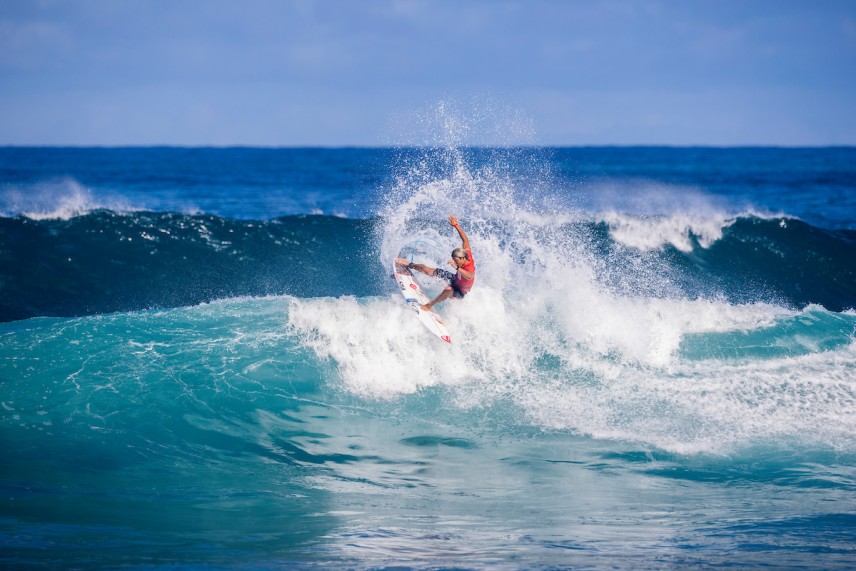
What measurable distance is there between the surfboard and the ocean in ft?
0.78

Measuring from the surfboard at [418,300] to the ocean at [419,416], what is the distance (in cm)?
24

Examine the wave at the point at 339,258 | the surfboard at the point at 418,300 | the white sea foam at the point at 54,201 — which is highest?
the white sea foam at the point at 54,201

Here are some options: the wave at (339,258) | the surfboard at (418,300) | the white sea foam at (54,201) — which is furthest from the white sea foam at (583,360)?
the white sea foam at (54,201)

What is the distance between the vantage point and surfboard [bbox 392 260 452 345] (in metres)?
11.1

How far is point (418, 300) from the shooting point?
37.9 feet

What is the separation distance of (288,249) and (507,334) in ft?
30.6

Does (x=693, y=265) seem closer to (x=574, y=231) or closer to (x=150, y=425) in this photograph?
(x=574, y=231)

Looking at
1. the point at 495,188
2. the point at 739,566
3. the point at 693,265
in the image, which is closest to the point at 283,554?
the point at 739,566

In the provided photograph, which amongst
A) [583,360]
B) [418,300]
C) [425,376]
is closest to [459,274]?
[418,300]

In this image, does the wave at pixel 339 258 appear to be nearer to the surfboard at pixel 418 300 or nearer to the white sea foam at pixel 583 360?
the white sea foam at pixel 583 360

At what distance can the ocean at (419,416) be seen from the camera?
6.79 meters

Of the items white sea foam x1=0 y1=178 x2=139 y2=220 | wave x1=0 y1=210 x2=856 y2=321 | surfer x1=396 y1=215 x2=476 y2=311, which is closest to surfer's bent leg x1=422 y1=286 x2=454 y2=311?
surfer x1=396 y1=215 x2=476 y2=311

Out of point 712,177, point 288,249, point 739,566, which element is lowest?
point 739,566

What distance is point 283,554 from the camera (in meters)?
6.42
